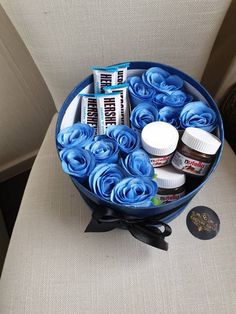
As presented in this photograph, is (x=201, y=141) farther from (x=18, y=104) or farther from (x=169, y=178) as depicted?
(x=18, y=104)

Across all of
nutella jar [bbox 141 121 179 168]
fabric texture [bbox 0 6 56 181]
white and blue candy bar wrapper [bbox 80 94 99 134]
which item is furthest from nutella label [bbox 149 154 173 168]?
fabric texture [bbox 0 6 56 181]

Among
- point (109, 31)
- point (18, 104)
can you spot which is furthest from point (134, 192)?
point (18, 104)

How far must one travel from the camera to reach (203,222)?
51 cm

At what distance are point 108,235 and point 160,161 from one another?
0.16 meters

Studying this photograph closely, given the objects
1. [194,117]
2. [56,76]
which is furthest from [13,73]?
[194,117]

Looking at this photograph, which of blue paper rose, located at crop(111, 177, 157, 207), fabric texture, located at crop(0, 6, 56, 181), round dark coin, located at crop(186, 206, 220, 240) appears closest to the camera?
blue paper rose, located at crop(111, 177, 157, 207)

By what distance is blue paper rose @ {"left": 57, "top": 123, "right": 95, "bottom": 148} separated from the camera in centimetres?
41

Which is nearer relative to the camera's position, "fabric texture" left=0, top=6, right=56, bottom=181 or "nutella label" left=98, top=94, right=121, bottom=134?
"nutella label" left=98, top=94, right=121, bottom=134

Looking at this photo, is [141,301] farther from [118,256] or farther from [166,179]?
[166,179]

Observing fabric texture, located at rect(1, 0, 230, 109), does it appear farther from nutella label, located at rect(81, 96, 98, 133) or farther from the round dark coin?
the round dark coin

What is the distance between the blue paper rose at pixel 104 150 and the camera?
404mm

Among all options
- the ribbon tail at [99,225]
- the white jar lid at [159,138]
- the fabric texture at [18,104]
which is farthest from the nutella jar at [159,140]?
the fabric texture at [18,104]

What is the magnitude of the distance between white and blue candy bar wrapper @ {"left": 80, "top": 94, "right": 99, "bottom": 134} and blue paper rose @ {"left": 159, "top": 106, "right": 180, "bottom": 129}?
0.32 feet

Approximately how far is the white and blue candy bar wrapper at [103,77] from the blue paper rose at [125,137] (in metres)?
0.07
